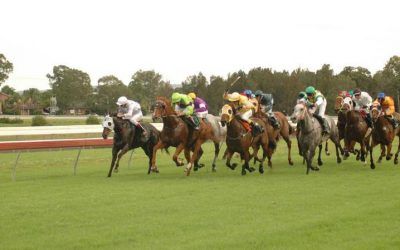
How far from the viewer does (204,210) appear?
9.42 metres

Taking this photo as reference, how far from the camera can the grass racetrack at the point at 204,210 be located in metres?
7.37

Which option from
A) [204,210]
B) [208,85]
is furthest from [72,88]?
[204,210]

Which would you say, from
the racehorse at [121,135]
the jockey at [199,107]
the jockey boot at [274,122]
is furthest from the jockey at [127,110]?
the jockey boot at [274,122]

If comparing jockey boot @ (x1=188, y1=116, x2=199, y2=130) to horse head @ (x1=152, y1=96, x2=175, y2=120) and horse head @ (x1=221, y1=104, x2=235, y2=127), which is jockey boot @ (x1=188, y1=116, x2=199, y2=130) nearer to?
horse head @ (x1=152, y1=96, x2=175, y2=120)

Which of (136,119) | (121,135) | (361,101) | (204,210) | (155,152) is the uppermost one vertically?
(361,101)

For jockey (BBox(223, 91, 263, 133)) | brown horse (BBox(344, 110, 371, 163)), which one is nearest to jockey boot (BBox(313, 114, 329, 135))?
brown horse (BBox(344, 110, 371, 163))

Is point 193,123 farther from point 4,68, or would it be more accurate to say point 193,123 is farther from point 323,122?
point 4,68

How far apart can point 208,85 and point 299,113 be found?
56.9 m

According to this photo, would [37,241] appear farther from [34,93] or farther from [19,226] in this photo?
[34,93]

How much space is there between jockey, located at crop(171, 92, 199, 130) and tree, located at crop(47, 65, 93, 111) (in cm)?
9851

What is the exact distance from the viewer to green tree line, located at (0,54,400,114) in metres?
65.0

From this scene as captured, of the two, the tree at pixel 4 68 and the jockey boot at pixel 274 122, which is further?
the tree at pixel 4 68

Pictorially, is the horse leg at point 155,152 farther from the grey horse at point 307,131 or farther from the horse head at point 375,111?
the horse head at point 375,111

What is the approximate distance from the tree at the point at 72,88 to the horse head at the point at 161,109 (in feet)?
325
